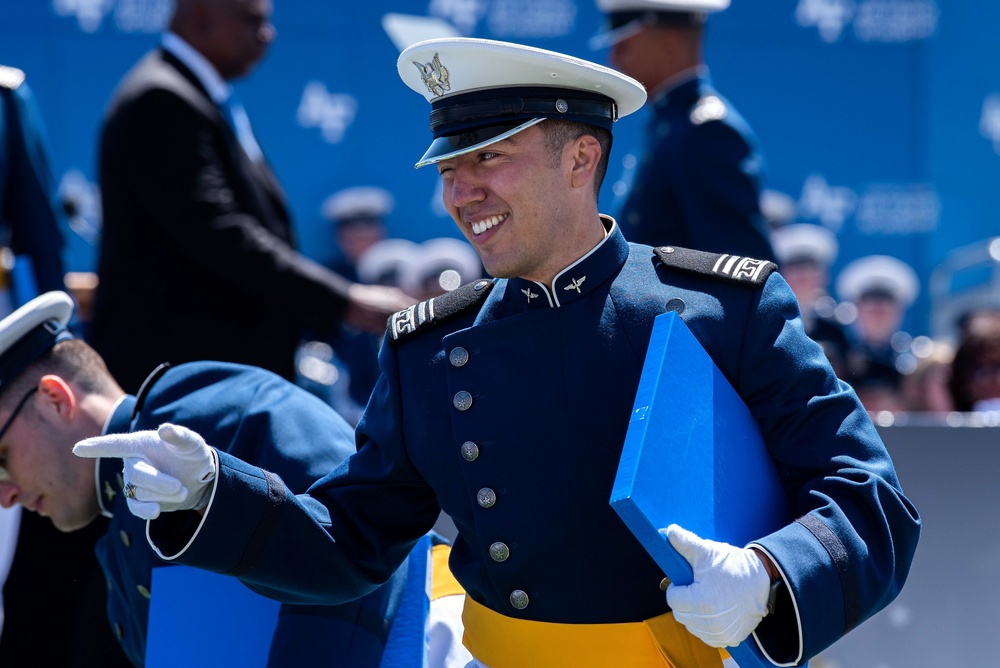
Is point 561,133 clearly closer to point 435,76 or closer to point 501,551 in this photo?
point 435,76

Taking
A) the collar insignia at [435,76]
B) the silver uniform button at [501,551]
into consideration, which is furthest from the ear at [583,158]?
the silver uniform button at [501,551]

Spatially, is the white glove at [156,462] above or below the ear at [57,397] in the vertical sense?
above

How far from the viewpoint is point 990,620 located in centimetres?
424

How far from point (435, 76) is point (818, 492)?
956mm

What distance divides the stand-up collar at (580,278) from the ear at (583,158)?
11 centimetres

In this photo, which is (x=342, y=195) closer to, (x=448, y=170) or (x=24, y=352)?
(x=24, y=352)

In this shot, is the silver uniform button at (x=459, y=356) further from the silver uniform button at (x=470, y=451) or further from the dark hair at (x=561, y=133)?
the dark hair at (x=561, y=133)

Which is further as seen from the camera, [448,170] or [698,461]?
[448,170]

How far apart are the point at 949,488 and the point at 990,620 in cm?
40

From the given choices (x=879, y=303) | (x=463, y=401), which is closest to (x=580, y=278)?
(x=463, y=401)

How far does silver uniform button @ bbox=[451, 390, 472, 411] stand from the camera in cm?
238

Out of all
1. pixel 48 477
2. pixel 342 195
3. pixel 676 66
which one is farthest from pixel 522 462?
pixel 342 195

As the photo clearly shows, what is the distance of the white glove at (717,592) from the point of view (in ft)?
6.31

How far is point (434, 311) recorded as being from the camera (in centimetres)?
256
